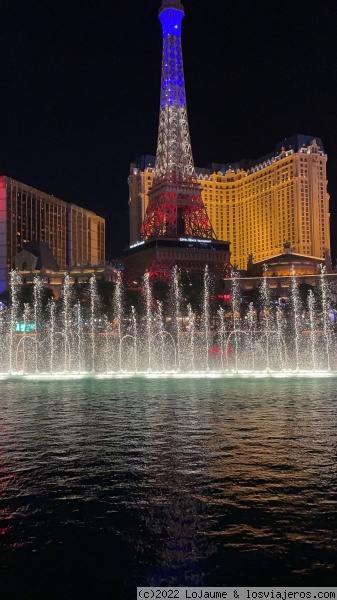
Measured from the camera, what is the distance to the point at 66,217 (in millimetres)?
132625

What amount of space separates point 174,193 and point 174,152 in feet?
21.6

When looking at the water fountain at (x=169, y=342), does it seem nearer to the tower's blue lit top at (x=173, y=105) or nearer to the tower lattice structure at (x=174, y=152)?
the tower lattice structure at (x=174, y=152)

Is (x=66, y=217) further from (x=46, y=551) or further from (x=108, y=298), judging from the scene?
(x=46, y=551)

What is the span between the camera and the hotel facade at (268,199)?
11369cm

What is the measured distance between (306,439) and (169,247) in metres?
74.8

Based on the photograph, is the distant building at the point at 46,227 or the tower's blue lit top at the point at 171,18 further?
the distant building at the point at 46,227

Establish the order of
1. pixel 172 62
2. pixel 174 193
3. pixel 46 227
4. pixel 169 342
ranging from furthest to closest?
pixel 46 227
pixel 172 62
pixel 174 193
pixel 169 342

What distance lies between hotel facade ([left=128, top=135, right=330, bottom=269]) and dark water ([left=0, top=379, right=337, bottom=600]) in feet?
332

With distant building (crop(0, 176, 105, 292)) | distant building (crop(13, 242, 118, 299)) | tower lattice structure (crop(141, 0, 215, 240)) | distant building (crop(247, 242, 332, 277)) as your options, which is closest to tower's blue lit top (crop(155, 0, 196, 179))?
tower lattice structure (crop(141, 0, 215, 240))

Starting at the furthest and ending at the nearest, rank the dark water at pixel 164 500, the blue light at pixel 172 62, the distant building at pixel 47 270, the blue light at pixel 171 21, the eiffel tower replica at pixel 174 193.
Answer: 1. the distant building at pixel 47 270
2. the blue light at pixel 171 21
3. the blue light at pixel 172 62
4. the eiffel tower replica at pixel 174 193
5. the dark water at pixel 164 500

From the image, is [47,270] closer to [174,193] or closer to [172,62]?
[174,193]

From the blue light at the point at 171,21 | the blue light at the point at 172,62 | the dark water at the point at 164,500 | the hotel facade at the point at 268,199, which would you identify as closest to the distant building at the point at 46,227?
the hotel facade at the point at 268,199

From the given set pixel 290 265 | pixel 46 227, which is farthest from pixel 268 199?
pixel 46 227

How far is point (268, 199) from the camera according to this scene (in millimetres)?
122812
